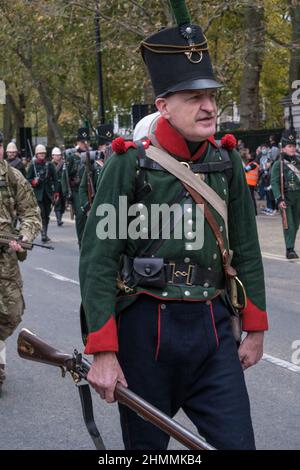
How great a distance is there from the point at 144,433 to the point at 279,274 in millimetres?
9962

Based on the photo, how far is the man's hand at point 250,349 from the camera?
3918 millimetres

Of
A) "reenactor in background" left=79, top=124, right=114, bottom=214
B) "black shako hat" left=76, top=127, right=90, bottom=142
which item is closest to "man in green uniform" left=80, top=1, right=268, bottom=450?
"reenactor in background" left=79, top=124, right=114, bottom=214

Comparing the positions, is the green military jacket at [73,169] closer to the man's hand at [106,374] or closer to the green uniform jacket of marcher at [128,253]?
the green uniform jacket of marcher at [128,253]

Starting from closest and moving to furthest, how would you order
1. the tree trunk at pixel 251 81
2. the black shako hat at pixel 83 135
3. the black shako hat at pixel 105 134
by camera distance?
1. the black shako hat at pixel 105 134
2. the black shako hat at pixel 83 135
3. the tree trunk at pixel 251 81

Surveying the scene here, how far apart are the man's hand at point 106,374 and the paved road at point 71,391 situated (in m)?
2.12

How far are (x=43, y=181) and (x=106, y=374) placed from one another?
54.6ft

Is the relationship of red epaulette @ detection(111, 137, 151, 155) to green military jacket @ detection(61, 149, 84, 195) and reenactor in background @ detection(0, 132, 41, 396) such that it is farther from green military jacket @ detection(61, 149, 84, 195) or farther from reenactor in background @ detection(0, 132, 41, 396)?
green military jacket @ detection(61, 149, 84, 195)

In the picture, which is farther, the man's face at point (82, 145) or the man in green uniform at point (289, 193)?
the man's face at point (82, 145)

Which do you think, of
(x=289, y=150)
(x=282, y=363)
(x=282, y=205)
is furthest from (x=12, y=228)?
(x=289, y=150)

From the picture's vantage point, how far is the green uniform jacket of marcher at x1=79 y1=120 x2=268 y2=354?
3701 millimetres

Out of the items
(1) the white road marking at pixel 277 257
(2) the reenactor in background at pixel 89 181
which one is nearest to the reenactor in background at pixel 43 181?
(2) the reenactor in background at pixel 89 181
